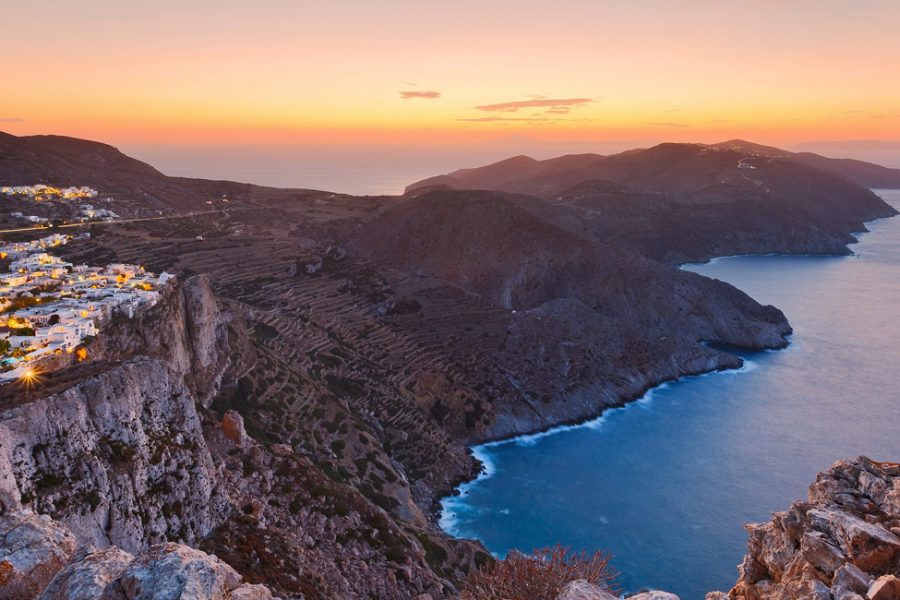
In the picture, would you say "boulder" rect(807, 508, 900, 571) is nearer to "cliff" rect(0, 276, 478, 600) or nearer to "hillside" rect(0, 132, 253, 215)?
"cliff" rect(0, 276, 478, 600)

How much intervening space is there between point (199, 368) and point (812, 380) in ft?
286

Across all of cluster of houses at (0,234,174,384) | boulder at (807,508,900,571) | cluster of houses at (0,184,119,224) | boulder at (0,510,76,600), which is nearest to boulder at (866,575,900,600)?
boulder at (807,508,900,571)

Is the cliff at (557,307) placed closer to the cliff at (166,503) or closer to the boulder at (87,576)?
the cliff at (166,503)

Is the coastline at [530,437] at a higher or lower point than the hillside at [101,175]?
lower

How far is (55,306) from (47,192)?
85206mm

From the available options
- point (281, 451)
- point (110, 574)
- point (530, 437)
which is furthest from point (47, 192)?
point (110, 574)

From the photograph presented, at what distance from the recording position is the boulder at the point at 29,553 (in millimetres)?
12523

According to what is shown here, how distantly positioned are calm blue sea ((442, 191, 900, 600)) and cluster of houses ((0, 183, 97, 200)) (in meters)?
89.4

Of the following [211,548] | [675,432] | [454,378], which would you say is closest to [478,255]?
[454,378]

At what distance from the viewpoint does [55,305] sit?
126 ft

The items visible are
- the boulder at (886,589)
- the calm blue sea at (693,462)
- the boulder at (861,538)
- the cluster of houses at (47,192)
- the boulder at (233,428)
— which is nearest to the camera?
the boulder at (886,589)

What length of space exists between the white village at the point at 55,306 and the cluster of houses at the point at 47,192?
48457mm

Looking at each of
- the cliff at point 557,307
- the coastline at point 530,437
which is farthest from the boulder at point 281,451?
the cliff at point 557,307

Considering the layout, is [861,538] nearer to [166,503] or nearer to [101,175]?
[166,503]
